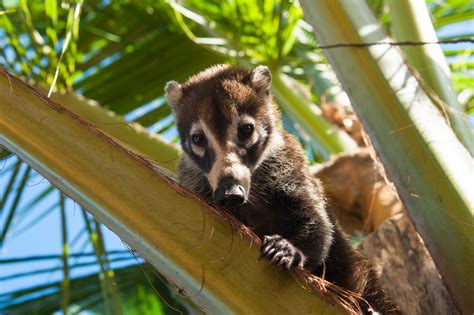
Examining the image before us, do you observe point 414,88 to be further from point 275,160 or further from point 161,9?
point 161,9

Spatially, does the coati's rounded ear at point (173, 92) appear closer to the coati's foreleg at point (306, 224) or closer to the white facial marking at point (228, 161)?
the white facial marking at point (228, 161)

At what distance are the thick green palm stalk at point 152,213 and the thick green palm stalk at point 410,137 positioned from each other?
32.5 inches

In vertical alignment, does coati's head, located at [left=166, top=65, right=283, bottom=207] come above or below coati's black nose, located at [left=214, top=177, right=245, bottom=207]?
above

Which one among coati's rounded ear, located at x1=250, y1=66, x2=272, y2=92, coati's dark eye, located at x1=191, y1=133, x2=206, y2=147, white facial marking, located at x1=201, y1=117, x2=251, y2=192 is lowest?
white facial marking, located at x1=201, y1=117, x2=251, y2=192

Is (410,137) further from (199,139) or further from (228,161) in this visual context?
(199,139)

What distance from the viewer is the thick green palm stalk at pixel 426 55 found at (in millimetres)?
3943

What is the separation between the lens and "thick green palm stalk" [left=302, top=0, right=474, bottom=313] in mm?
3418

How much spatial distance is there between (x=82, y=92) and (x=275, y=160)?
5.48 ft

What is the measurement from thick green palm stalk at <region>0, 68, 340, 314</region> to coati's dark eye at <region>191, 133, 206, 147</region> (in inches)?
46.8

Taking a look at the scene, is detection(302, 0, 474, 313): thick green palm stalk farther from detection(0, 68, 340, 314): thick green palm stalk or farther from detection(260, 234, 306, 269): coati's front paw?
detection(0, 68, 340, 314): thick green palm stalk

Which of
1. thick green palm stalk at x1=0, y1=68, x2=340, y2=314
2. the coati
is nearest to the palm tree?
thick green palm stalk at x1=0, y1=68, x2=340, y2=314

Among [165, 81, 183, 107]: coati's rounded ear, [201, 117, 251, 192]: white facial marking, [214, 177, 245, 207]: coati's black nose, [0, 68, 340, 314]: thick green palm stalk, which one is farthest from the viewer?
[165, 81, 183, 107]: coati's rounded ear

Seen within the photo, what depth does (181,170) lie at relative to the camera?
14.7 feet

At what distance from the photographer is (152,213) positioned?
2.89 metres
